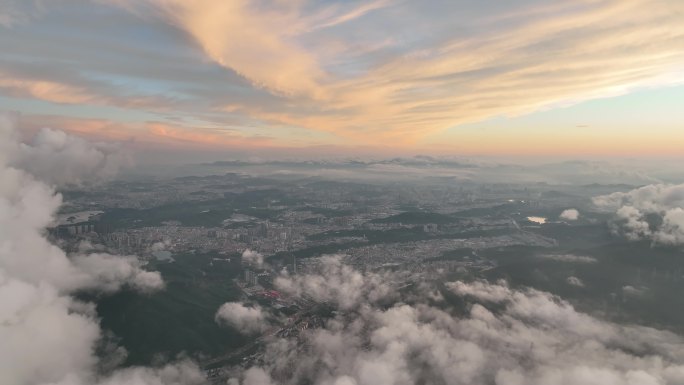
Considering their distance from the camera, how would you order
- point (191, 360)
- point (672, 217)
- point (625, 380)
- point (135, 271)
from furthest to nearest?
point (672, 217)
point (135, 271)
point (191, 360)
point (625, 380)

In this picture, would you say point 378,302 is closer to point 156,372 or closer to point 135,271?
point 156,372

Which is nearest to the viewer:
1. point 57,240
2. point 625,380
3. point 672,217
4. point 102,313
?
point 625,380

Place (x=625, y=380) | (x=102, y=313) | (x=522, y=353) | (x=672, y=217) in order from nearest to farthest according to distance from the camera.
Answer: (x=625, y=380), (x=522, y=353), (x=102, y=313), (x=672, y=217)

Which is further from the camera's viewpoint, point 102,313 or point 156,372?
point 102,313

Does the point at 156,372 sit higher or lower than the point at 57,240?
lower

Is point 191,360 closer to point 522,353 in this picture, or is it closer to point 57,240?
point 522,353

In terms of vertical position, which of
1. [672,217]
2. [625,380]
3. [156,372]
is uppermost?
[672,217]

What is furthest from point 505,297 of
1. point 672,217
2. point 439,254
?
point 672,217

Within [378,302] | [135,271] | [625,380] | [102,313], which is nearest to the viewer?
[625,380]

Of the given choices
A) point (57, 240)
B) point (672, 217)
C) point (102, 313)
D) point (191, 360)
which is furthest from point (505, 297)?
point (57, 240)
